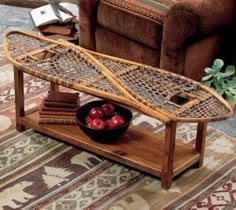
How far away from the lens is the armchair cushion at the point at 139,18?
297 centimetres

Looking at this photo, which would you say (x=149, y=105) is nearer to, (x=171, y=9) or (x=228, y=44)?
(x=171, y=9)

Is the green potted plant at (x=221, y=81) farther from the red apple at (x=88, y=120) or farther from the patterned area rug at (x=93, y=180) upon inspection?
the red apple at (x=88, y=120)

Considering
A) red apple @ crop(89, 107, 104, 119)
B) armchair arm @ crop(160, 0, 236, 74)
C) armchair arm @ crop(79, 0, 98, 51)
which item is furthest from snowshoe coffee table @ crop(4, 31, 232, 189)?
armchair arm @ crop(79, 0, 98, 51)

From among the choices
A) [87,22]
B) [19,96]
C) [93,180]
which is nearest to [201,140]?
[93,180]

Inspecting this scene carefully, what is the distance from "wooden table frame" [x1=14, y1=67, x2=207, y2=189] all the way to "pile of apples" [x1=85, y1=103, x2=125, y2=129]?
0.09 metres

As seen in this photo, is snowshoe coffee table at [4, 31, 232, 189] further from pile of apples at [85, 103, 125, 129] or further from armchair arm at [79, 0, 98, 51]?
armchair arm at [79, 0, 98, 51]

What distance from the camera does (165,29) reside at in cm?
287

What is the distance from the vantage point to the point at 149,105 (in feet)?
7.29

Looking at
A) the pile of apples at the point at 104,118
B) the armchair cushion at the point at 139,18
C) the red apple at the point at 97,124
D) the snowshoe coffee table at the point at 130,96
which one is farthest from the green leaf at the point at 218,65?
the red apple at the point at 97,124

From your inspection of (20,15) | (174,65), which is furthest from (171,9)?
(20,15)

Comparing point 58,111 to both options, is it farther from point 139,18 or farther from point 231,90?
point 231,90

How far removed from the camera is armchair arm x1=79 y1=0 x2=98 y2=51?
10.9ft

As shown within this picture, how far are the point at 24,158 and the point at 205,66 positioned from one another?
1109 millimetres

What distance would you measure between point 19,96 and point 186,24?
0.86 m
